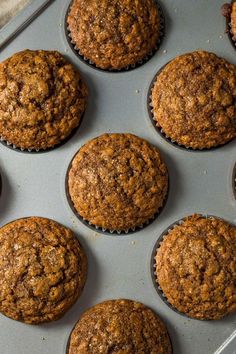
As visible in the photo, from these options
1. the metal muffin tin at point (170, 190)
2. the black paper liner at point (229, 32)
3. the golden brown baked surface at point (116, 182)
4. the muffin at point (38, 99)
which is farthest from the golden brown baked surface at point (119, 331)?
the black paper liner at point (229, 32)

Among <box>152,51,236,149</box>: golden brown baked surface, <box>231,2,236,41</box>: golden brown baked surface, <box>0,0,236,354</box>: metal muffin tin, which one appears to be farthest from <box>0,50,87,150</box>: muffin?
<box>231,2,236,41</box>: golden brown baked surface

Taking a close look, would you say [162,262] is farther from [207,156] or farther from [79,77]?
[79,77]

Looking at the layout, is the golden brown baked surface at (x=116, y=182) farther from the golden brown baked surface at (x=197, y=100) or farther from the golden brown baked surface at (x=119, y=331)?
the golden brown baked surface at (x=119, y=331)

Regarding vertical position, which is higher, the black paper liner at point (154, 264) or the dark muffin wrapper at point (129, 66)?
the dark muffin wrapper at point (129, 66)

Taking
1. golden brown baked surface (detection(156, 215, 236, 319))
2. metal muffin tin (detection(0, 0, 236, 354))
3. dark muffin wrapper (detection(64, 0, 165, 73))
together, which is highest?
dark muffin wrapper (detection(64, 0, 165, 73))

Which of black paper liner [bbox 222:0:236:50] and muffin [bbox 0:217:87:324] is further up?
black paper liner [bbox 222:0:236:50]

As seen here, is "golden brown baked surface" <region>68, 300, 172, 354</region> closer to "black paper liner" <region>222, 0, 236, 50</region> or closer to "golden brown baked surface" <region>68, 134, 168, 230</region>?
"golden brown baked surface" <region>68, 134, 168, 230</region>

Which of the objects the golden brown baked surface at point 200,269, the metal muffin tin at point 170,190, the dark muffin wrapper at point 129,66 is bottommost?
the golden brown baked surface at point 200,269
